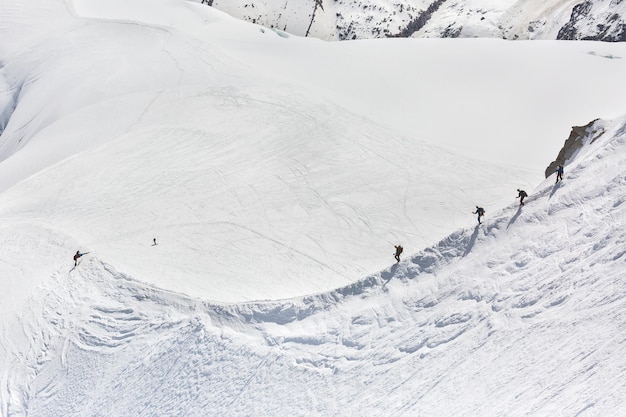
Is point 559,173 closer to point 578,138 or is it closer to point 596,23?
point 578,138

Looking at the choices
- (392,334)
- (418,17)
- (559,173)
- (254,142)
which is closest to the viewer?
(392,334)

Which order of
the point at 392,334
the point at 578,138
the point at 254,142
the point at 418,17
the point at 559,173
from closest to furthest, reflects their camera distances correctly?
the point at 392,334 < the point at 559,173 < the point at 578,138 < the point at 254,142 < the point at 418,17

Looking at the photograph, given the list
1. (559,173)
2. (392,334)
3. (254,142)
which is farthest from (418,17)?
(392,334)

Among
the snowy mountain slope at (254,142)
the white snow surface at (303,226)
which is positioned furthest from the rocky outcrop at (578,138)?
the snowy mountain slope at (254,142)

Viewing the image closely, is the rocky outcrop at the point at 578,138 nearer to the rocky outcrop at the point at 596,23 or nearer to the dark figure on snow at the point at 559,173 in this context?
the dark figure on snow at the point at 559,173

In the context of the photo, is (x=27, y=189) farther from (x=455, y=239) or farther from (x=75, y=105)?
(x=455, y=239)

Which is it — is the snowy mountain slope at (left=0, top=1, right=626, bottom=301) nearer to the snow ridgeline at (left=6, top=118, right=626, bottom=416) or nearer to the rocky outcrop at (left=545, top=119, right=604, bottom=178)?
the snow ridgeline at (left=6, top=118, right=626, bottom=416)

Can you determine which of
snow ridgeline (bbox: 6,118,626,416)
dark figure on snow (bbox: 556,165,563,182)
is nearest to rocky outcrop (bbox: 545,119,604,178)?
snow ridgeline (bbox: 6,118,626,416)
